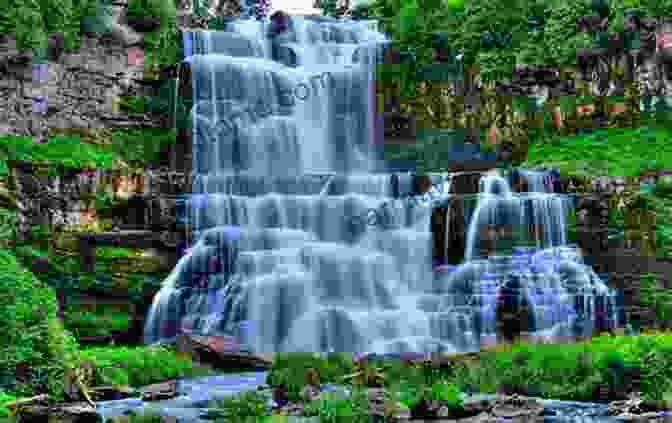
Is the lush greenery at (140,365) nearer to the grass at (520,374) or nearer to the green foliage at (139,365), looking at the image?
the green foliage at (139,365)

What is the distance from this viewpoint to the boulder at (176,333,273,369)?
20.4 m

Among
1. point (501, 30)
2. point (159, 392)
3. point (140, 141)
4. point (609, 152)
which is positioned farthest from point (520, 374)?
point (501, 30)

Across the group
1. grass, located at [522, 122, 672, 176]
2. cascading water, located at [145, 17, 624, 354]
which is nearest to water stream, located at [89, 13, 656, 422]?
cascading water, located at [145, 17, 624, 354]

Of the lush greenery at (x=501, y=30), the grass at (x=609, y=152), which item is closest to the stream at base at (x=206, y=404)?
the grass at (x=609, y=152)

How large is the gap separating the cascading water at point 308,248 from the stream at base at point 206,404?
4.32 m

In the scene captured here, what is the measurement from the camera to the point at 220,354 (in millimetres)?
20422

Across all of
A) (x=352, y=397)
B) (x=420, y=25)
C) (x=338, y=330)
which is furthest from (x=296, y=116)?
(x=352, y=397)

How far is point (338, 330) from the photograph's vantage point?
23000mm

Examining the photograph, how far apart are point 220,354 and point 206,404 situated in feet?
19.1

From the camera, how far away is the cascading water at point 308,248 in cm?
2333

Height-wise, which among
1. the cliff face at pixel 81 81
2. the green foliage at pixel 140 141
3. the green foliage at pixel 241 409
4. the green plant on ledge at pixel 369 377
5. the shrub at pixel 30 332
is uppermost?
the cliff face at pixel 81 81

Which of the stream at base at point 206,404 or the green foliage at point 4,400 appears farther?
the stream at base at point 206,404

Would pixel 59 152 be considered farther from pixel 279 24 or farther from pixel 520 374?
pixel 520 374

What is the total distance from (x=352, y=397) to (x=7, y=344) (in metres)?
6.99
